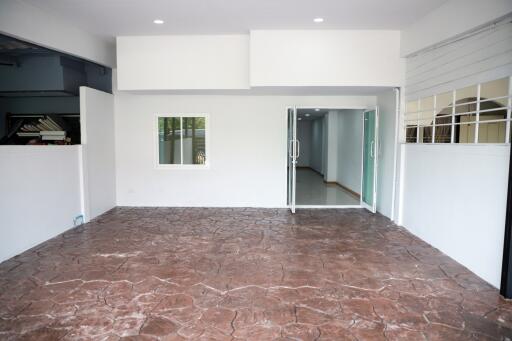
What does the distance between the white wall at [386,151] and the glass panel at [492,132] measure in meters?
2.13

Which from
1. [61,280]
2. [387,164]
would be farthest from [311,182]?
[61,280]

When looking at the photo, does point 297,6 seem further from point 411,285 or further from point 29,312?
point 29,312

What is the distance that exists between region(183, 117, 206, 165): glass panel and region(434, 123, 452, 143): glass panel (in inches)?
170

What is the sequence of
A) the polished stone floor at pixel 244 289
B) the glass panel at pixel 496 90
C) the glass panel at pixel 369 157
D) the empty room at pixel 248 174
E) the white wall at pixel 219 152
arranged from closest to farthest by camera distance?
1. the polished stone floor at pixel 244 289
2. the empty room at pixel 248 174
3. the glass panel at pixel 496 90
4. the glass panel at pixel 369 157
5. the white wall at pixel 219 152

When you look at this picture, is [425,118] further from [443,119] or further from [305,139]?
[305,139]

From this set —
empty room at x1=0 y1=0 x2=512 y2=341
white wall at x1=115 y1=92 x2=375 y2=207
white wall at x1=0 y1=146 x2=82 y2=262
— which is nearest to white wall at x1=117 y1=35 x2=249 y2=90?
empty room at x1=0 y1=0 x2=512 y2=341

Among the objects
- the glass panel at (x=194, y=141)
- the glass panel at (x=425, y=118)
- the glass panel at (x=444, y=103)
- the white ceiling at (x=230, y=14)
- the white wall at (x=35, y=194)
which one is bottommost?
the white wall at (x=35, y=194)

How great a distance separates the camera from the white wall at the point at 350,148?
857 cm

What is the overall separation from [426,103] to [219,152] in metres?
3.94

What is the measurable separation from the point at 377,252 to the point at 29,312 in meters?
3.82

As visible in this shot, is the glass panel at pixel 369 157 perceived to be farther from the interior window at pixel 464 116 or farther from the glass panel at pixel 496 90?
the glass panel at pixel 496 90

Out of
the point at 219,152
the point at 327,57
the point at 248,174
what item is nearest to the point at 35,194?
the point at 219,152

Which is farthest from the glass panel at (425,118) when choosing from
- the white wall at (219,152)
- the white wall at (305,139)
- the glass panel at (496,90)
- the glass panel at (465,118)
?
the white wall at (305,139)

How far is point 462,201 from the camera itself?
407cm
